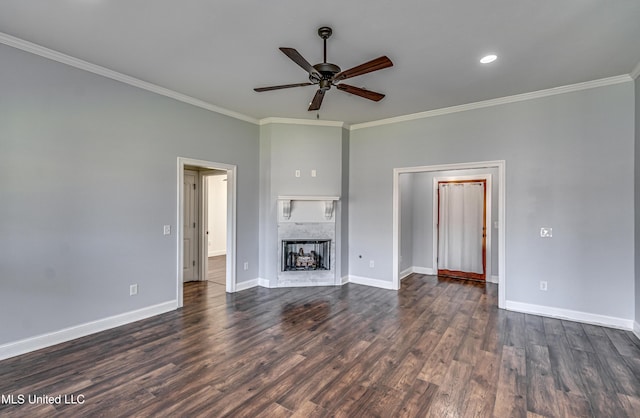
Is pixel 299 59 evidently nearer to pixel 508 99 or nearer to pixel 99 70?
pixel 99 70

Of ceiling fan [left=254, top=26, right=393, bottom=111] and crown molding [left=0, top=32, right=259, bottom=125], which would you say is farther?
crown molding [left=0, top=32, right=259, bottom=125]

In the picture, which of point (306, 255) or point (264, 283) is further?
point (306, 255)

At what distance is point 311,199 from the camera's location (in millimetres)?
5379

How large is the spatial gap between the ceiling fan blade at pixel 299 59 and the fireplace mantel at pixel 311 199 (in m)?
2.73

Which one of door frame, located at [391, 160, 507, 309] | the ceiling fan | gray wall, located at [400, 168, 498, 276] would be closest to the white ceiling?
the ceiling fan

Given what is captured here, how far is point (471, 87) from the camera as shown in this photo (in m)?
3.93

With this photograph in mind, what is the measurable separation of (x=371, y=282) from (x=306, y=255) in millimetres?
1293

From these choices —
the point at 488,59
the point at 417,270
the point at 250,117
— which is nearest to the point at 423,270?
the point at 417,270

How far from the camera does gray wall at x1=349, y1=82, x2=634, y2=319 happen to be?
3.66m

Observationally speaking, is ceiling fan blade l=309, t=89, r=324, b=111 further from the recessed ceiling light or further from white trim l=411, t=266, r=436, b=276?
white trim l=411, t=266, r=436, b=276

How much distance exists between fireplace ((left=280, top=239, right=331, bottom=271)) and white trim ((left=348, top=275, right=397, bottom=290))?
23.2 inches

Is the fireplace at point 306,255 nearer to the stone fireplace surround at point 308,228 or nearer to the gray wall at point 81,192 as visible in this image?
the stone fireplace surround at point 308,228

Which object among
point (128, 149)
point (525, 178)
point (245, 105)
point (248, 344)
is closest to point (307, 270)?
point (248, 344)

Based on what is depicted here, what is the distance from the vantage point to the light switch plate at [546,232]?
13.2ft
